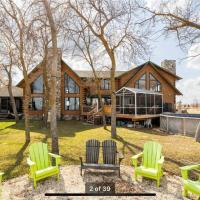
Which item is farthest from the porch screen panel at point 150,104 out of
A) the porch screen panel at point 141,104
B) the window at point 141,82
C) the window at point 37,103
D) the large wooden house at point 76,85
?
the window at point 37,103

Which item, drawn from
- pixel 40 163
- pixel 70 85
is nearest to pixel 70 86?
pixel 70 85

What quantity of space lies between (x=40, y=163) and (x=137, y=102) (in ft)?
51.8

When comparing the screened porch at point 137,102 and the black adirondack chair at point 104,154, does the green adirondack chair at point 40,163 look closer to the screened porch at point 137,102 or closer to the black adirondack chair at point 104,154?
the black adirondack chair at point 104,154

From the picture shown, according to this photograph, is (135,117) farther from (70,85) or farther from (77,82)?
(70,85)

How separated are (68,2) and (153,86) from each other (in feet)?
67.8

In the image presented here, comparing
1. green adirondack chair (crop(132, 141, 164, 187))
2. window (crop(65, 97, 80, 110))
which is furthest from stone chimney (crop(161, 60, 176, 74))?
green adirondack chair (crop(132, 141, 164, 187))

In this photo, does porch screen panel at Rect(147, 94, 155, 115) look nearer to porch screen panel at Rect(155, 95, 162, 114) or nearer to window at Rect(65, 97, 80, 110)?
porch screen panel at Rect(155, 95, 162, 114)

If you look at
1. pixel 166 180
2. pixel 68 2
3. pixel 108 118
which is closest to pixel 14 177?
pixel 166 180

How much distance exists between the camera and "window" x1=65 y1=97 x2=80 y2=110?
92.1 feet

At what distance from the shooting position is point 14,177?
7148mm

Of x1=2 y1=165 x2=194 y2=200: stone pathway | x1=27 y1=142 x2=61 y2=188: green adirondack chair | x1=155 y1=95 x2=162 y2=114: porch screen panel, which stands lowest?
x1=2 y1=165 x2=194 y2=200: stone pathway

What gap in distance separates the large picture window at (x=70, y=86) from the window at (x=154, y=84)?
1022 cm

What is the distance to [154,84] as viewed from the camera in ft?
95.5

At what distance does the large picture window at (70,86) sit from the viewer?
28062 millimetres
